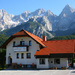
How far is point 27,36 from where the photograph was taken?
29984mm

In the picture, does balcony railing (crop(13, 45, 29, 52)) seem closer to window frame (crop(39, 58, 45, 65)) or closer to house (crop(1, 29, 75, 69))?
house (crop(1, 29, 75, 69))

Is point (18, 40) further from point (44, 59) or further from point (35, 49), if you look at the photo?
point (44, 59)

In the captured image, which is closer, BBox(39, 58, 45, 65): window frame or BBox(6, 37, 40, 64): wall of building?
BBox(39, 58, 45, 65): window frame

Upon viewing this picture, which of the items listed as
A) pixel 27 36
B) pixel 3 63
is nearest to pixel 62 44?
pixel 27 36

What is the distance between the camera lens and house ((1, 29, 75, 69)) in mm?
26188

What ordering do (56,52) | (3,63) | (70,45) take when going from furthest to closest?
(3,63) → (70,45) → (56,52)

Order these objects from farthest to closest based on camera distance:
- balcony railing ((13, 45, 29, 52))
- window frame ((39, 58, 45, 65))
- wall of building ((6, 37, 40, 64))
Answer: wall of building ((6, 37, 40, 64)), balcony railing ((13, 45, 29, 52)), window frame ((39, 58, 45, 65))

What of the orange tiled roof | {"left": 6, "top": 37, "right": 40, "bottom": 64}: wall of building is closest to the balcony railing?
{"left": 6, "top": 37, "right": 40, "bottom": 64}: wall of building

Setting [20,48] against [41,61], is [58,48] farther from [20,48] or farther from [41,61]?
[20,48]

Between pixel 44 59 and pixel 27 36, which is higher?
pixel 27 36

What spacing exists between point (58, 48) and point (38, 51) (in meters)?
4.05

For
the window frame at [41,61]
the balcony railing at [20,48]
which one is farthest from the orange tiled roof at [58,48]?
the balcony railing at [20,48]

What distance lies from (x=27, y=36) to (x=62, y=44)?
7.61 meters

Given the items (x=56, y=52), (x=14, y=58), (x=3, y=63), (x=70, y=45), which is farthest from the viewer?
(x=3, y=63)
